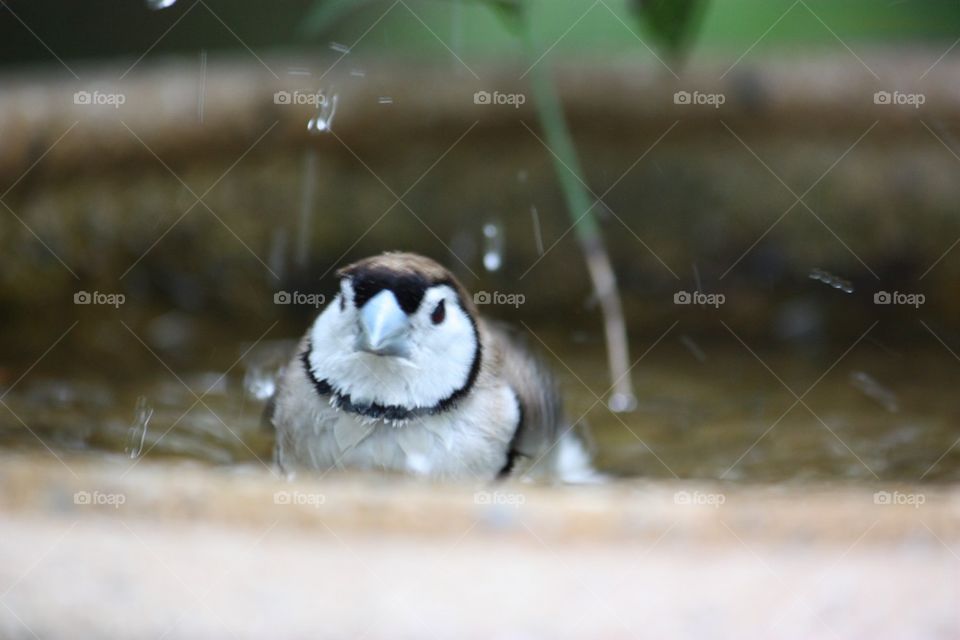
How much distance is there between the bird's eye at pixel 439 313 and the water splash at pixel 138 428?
820 millimetres

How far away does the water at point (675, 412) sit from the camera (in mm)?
2488

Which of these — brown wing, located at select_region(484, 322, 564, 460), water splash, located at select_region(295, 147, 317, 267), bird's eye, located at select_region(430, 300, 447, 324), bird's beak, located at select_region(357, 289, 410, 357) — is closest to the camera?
bird's beak, located at select_region(357, 289, 410, 357)

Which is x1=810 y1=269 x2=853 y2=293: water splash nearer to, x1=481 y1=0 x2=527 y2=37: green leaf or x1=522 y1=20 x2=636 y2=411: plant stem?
x1=522 y1=20 x2=636 y2=411: plant stem

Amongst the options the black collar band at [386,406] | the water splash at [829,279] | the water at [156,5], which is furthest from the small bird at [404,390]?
the water at [156,5]

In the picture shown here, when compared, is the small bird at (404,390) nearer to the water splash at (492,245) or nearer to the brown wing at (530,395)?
the brown wing at (530,395)

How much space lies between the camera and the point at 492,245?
3.45 meters

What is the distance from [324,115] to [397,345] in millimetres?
1308

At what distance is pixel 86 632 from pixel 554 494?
62cm

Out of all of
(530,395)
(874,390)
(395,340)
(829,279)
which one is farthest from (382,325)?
(829,279)

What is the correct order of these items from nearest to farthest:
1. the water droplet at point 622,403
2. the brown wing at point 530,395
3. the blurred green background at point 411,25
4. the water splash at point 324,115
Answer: the brown wing at point 530,395, the water droplet at point 622,403, the water splash at point 324,115, the blurred green background at point 411,25

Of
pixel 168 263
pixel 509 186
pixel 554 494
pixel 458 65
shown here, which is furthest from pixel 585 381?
pixel 554 494

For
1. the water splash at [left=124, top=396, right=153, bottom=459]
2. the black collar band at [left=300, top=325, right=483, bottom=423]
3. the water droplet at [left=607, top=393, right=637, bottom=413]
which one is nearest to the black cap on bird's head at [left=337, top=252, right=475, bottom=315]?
the black collar band at [left=300, top=325, right=483, bottom=423]

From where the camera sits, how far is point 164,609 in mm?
1405

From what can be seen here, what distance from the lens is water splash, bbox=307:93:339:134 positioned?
307cm
